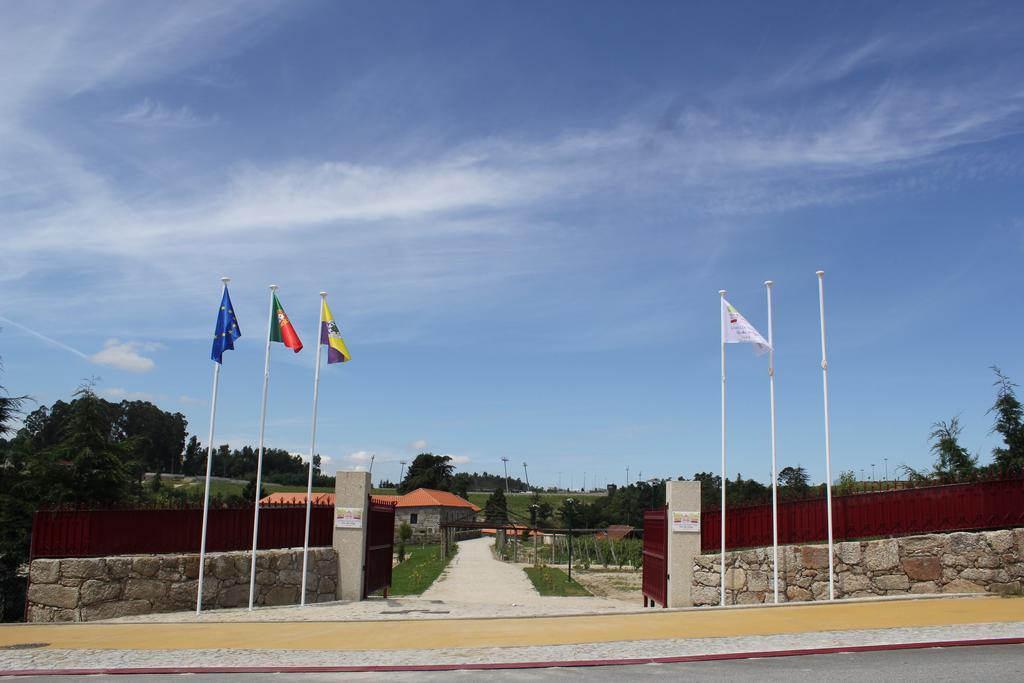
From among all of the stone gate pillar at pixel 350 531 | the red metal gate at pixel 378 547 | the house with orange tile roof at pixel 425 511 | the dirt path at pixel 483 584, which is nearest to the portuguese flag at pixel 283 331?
the stone gate pillar at pixel 350 531

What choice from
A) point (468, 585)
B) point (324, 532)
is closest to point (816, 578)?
point (324, 532)

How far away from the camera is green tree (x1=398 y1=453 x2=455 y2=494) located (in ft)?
391

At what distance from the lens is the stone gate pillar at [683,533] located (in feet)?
55.3

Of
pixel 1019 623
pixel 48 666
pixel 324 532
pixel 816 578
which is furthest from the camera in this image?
pixel 324 532

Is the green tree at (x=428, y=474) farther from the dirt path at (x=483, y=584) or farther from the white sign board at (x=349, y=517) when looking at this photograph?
the white sign board at (x=349, y=517)

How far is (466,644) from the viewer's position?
36.3 feet

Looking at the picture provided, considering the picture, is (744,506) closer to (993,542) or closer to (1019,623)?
(993,542)

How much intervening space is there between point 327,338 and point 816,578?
430 inches

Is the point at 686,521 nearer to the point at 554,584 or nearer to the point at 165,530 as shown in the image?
the point at 165,530

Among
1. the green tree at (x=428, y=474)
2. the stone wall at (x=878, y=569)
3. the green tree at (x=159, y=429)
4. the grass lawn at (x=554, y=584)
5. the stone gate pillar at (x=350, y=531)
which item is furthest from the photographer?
the green tree at (x=159, y=429)

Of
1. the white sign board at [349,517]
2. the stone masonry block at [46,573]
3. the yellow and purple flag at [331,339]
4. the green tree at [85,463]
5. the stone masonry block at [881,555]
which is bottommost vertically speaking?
the stone masonry block at [46,573]

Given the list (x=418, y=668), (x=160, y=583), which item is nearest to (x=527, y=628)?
(x=418, y=668)

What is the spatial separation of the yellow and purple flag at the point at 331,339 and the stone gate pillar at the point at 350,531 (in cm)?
247

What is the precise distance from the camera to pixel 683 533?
16.9m
